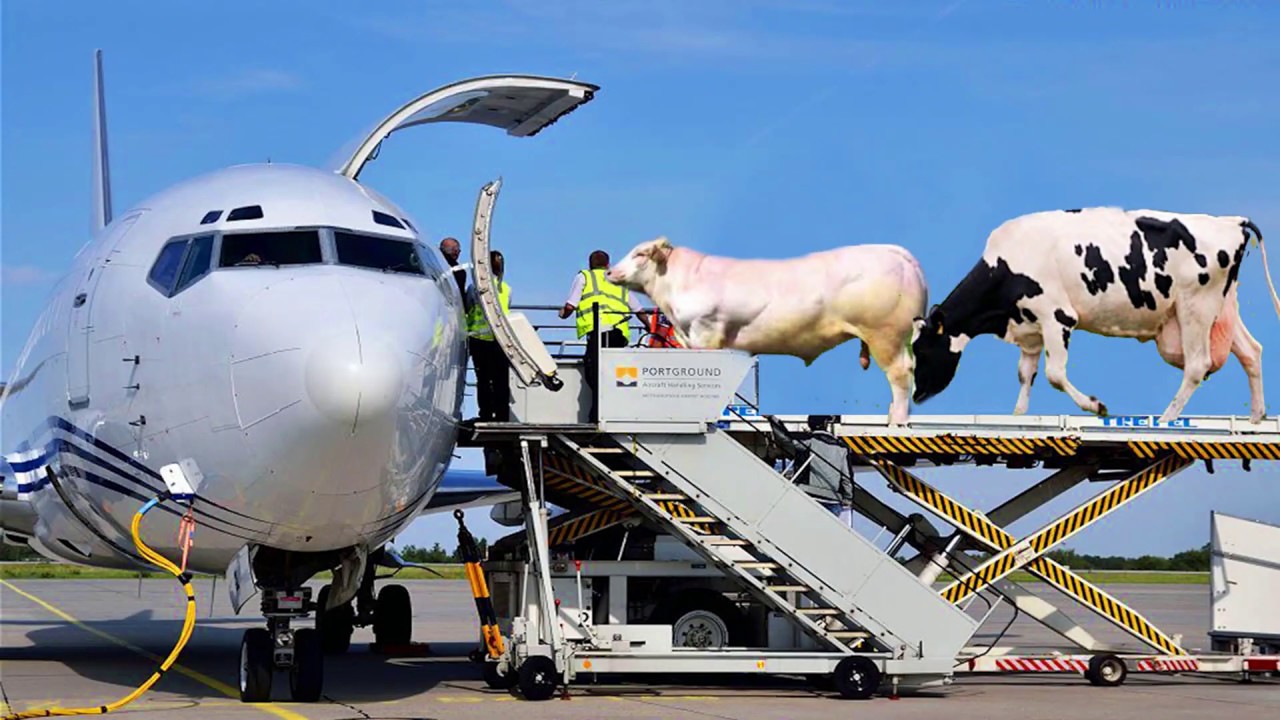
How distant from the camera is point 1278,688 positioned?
1670 cm

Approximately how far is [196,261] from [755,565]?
575cm

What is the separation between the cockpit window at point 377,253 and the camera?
12969 millimetres

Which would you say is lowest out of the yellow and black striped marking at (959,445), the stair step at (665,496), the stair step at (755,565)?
the stair step at (755,565)

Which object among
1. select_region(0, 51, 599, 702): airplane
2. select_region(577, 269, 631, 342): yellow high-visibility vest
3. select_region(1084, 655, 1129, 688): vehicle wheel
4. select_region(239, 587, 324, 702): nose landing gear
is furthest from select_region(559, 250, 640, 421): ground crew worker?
select_region(1084, 655, 1129, 688): vehicle wheel

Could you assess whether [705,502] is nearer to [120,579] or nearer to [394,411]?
[394,411]

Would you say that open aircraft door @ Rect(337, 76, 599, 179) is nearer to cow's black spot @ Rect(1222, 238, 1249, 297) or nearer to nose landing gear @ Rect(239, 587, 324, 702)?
nose landing gear @ Rect(239, 587, 324, 702)

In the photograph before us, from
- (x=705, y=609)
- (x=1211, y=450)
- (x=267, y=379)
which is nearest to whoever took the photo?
(x=267, y=379)

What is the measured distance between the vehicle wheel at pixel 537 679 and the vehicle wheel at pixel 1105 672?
583 cm

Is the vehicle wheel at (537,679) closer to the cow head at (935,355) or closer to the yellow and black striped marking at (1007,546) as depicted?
the yellow and black striped marking at (1007,546)

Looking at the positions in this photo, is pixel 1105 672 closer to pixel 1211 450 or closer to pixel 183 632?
pixel 1211 450

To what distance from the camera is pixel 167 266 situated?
1318 cm

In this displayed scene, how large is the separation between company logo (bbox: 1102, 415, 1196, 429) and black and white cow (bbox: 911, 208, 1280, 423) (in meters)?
0.11

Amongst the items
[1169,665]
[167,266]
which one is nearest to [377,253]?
[167,266]

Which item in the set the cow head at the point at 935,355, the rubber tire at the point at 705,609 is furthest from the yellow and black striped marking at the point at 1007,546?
the rubber tire at the point at 705,609
